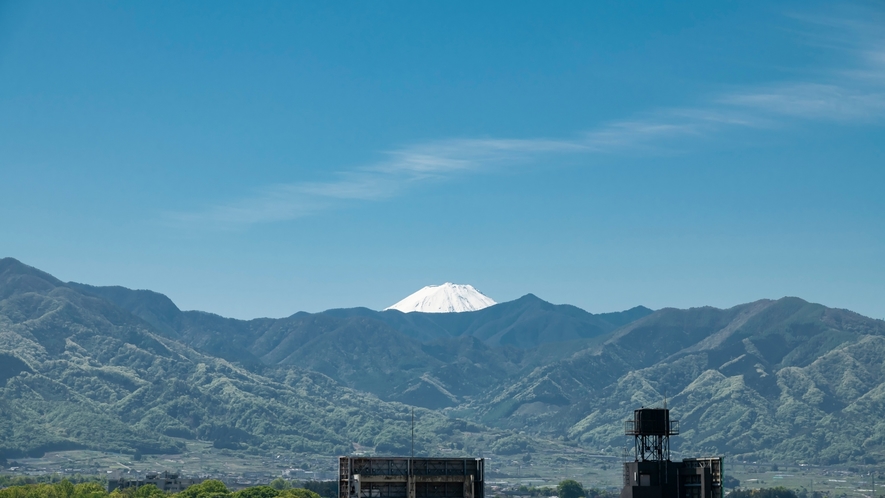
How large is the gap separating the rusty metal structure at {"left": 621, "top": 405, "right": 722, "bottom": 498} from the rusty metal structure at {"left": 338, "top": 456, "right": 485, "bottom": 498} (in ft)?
104

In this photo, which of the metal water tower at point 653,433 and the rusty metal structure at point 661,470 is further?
the metal water tower at point 653,433

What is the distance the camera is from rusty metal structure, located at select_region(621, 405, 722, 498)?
141 meters

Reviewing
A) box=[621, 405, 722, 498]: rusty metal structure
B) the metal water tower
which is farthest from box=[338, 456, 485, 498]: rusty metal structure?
the metal water tower

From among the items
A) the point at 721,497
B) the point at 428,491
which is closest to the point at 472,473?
the point at 428,491

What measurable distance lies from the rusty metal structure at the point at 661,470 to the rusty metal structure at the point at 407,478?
1243 inches

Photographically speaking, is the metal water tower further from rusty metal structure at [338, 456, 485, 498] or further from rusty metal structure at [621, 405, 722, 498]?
rusty metal structure at [338, 456, 485, 498]

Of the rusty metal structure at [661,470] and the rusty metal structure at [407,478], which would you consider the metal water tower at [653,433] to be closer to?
the rusty metal structure at [661,470]

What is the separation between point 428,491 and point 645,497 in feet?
124

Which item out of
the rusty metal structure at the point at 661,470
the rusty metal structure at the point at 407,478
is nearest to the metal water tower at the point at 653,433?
the rusty metal structure at the point at 661,470

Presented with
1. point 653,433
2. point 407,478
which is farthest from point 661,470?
point 407,478

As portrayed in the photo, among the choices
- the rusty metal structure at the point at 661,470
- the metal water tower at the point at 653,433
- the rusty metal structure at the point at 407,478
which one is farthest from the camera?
the metal water tower at the point at 653,433

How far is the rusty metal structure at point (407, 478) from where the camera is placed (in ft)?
393

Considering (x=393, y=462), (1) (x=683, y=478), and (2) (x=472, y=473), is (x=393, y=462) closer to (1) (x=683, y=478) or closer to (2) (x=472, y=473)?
(2) (x=472, y=473)

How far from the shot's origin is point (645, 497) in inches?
5866
